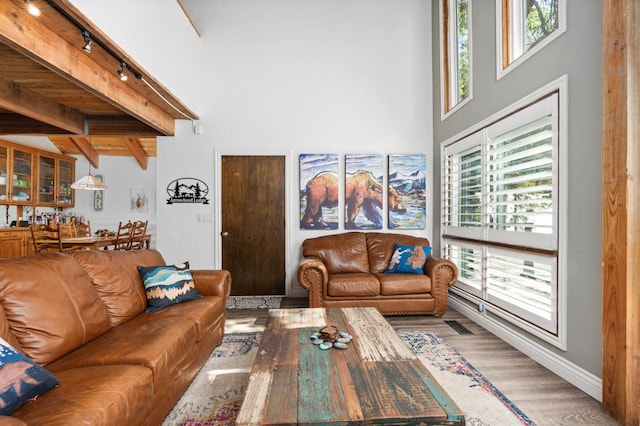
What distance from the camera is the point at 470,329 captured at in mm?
3352

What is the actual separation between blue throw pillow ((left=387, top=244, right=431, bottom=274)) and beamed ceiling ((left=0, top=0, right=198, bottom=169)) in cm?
338

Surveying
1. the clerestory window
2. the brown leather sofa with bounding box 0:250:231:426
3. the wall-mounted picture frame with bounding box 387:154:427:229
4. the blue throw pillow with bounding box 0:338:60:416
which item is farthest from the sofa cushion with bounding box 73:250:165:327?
the clerestory window

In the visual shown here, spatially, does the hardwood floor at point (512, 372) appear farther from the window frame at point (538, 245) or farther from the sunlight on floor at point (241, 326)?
the window frame at point (538, 245)

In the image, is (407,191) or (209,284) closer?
(209,284)

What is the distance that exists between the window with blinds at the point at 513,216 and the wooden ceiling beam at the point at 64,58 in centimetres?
380

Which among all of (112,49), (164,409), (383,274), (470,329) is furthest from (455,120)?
(164,409)

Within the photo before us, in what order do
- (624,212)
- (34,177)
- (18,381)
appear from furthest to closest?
(34,177) → (624,212) → (18,381)

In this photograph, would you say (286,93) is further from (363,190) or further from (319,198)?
(363,190)

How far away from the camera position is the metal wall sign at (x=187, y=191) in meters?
4.72

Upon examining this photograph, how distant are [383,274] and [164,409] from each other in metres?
2.69

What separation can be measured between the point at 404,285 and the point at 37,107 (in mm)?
4687

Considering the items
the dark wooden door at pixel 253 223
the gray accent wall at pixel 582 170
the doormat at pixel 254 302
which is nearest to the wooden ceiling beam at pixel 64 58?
the dark wooden door at pixel 253 223

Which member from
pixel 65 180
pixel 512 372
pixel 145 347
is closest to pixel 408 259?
pixel 512 372

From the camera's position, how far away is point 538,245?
2.63 m
